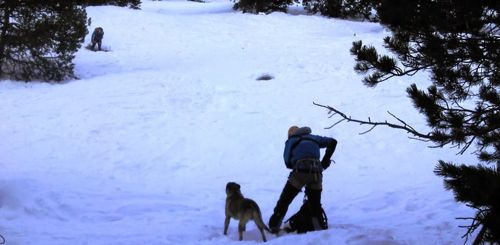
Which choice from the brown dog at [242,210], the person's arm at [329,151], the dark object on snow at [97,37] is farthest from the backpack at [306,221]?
the dark object on snow at [97,37]

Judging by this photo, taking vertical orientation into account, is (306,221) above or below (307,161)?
below

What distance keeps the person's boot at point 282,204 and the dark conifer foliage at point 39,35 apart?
547cm

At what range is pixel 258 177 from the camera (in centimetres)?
1225

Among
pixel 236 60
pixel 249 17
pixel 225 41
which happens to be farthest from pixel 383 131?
pixel 249 17

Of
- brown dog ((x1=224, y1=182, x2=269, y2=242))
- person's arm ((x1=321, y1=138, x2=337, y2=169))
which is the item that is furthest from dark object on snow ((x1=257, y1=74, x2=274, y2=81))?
person's arm ((x1=321, y1=138, x2=337, y2=169))

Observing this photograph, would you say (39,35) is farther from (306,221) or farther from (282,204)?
(306,221)

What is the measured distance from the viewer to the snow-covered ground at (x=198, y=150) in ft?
28.5

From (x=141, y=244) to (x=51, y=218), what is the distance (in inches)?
89.8

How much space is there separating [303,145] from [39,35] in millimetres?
8349

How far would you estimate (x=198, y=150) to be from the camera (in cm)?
1374

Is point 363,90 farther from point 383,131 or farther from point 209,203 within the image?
point 209,203

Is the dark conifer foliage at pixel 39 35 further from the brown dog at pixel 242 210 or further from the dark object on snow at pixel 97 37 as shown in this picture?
the brown dog at pixel 242 210

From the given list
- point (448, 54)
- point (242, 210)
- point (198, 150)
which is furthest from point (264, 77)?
point (448, 54)

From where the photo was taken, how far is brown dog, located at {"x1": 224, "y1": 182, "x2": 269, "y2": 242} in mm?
7488
